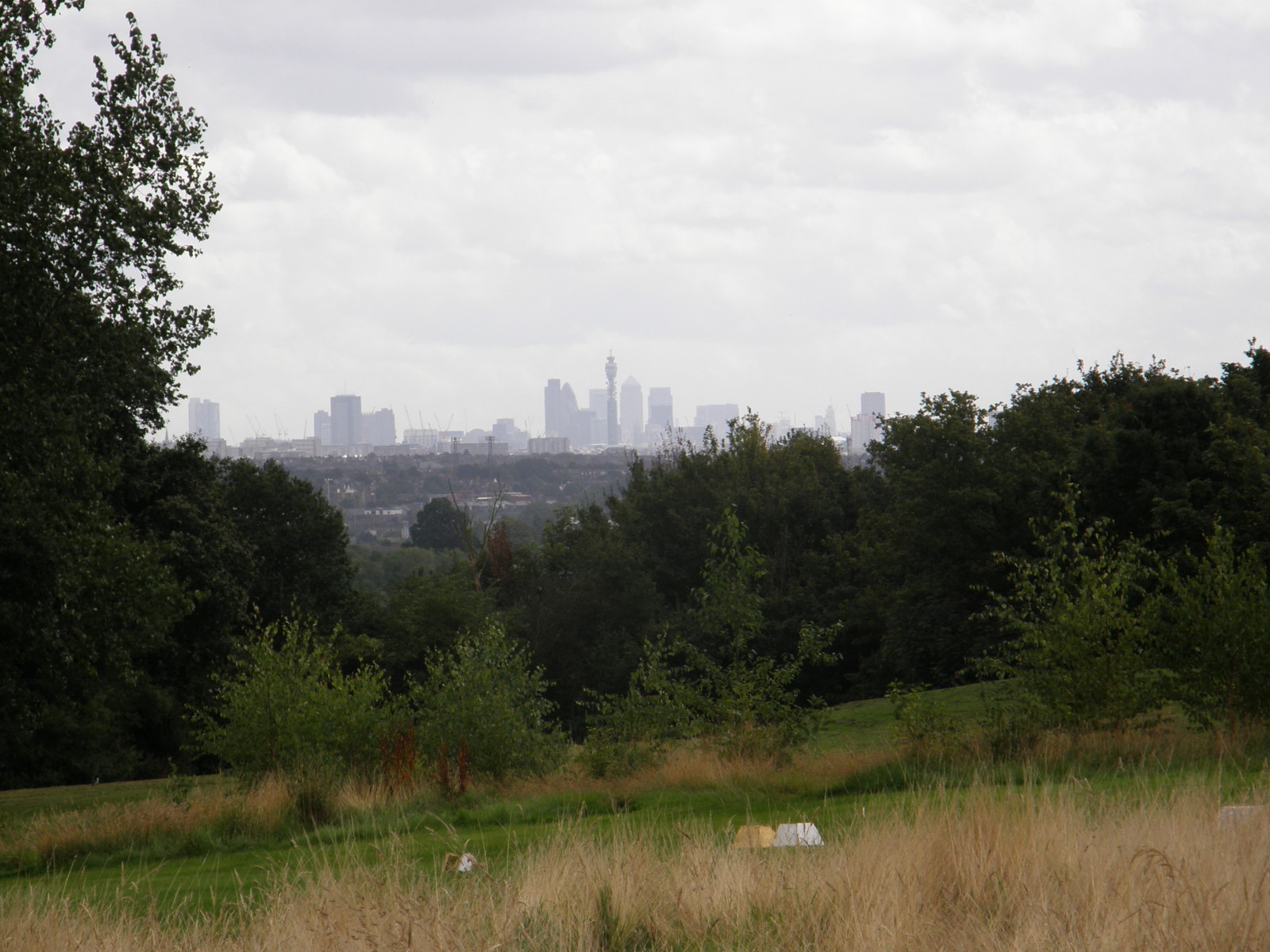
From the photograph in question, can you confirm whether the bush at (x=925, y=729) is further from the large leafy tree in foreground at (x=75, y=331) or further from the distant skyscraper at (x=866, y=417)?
the distant skyscraper at (x=866, y=417)

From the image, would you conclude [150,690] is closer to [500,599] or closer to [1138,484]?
[1138,484]

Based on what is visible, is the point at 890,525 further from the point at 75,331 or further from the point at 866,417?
the point at 866,417

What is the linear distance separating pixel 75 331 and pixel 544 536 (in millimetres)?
53351

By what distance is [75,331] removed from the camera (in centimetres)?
1370

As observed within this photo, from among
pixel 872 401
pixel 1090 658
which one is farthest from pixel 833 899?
pixel 872 401

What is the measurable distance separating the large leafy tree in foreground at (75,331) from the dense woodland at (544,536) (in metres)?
0.04

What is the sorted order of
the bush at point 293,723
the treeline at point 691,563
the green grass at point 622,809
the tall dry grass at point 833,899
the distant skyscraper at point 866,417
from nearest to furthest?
the tall dry grass at point 833,899
the green grass at point 622,809
the treeline at point 691,563
the bush at point 293,723
the distant skyscraper at point 866,417

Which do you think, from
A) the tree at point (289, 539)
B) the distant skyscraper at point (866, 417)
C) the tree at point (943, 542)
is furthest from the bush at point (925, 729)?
the distant skyscraper at point (866, 417)

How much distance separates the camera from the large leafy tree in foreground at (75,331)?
13.2m

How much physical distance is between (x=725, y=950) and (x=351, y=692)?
14.0 meters

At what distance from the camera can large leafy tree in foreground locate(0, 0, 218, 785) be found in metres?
13.2

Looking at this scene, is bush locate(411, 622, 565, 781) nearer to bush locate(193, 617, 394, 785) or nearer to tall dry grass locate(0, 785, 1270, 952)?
bush locate(193, 617, 394, 785)

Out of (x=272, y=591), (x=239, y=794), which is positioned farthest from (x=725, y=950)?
(x=272, y=591)

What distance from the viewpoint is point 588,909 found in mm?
5680
